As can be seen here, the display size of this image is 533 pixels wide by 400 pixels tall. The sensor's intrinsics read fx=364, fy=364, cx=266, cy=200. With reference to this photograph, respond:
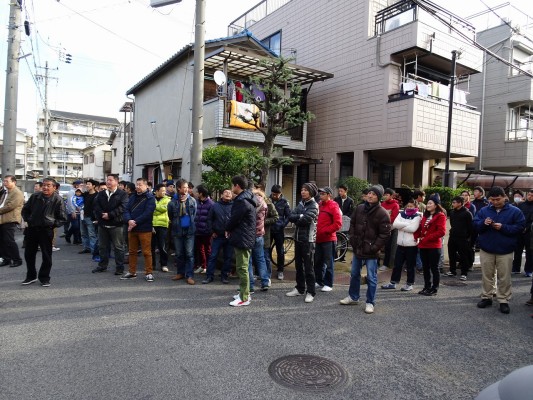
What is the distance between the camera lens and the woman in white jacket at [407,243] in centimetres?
646

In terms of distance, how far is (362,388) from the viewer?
324cm

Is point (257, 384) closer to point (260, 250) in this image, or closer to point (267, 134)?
point (260, 250)

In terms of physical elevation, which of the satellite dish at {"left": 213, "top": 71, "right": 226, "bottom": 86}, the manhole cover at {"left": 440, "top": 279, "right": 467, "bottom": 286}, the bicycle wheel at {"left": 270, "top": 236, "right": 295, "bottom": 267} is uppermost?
the satellite dish at {"left": 213, "top": 71, "right": 226, "bottom": 86}

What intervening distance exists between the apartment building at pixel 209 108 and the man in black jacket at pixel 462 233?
5.71 meters

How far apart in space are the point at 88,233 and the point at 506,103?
20.8m

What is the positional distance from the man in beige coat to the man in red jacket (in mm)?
5827

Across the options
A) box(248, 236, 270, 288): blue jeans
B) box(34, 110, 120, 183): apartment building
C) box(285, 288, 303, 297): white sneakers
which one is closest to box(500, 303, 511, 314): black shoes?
box(285, 288, 303, 297): white sneakers

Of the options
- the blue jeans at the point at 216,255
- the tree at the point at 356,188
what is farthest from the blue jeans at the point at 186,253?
the tree at the point at 356,188

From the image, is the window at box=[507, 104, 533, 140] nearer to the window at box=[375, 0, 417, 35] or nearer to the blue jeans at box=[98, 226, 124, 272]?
the window at box=[375, 0, 417, 35]

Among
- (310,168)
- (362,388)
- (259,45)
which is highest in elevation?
(259,45)

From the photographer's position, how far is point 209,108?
45.4ft

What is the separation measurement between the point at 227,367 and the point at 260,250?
2.82m

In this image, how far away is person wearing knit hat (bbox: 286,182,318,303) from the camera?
575 centimetres

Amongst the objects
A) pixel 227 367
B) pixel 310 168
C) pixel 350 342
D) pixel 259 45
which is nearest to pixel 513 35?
pixel 310 168
